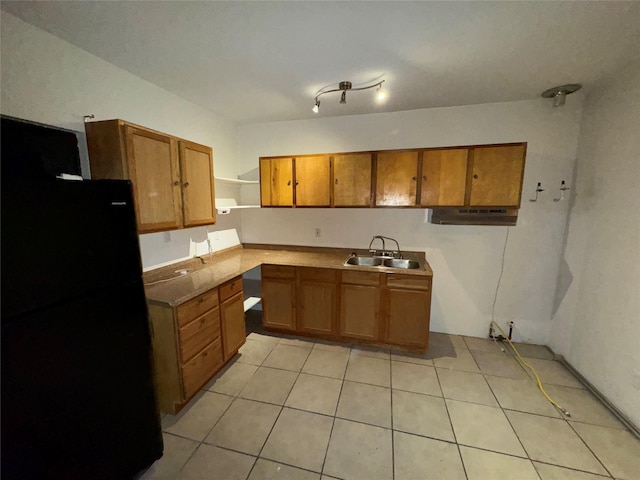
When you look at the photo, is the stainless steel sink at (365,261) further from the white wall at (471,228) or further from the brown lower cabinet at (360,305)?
the brown lower cabinet at (360,305)

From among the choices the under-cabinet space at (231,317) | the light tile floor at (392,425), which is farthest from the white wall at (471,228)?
the under-cabinet space at (231,317)

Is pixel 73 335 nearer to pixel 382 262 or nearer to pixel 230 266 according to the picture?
pixel 230 266

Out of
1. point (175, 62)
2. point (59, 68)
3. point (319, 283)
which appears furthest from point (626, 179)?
point (59, 68)

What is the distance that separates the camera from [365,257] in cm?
306

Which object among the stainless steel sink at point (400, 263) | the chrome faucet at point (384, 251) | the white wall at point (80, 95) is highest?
the white wall at point (80, 95)

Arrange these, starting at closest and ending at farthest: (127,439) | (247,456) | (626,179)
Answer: (127,439) → (247,456) → (626,179)

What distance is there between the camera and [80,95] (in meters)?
1.77

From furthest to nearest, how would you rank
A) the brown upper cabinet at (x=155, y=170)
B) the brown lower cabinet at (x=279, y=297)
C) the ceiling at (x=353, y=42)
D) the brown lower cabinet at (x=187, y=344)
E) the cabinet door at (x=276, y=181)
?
the cabinet door at (x=276, y=181), the brown lower cabinet at (x=279, y=297), the brown lower cabinet at (x=187, y=344), the brown upper cabinet at (x=155, y=170), the ceiling at (x=353, y=42)

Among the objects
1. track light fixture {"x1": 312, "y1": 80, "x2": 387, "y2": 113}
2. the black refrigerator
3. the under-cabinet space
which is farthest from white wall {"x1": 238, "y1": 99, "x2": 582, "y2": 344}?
the black refrigerator

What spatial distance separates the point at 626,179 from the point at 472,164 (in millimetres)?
1055

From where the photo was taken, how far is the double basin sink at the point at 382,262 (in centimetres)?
294

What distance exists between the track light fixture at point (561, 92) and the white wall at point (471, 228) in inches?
8.1

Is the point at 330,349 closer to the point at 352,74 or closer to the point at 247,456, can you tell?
the point at 247,456

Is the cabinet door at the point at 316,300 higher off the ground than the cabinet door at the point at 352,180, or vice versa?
the cabinet door at the point at 352,180
